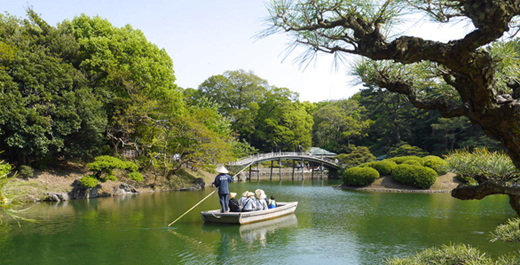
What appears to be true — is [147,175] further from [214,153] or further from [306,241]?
[306,241]

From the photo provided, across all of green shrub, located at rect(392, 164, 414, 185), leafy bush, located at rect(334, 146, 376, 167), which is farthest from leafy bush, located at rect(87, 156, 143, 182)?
leafy bush, located at rect(334, 146, 376, 167)

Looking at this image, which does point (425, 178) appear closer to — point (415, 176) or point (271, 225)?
point (415, 176)

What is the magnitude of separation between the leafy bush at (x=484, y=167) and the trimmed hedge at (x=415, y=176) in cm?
1711

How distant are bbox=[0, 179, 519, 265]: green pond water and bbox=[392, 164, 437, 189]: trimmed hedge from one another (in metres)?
5.57

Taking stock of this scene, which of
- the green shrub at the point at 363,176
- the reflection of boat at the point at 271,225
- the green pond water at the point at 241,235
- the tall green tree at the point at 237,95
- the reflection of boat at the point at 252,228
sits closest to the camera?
the green pond water at the point at 241,235

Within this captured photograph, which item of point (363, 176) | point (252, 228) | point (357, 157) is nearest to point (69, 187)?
point (252, 228)

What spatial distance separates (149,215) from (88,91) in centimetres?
900

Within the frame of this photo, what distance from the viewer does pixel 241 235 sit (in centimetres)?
874

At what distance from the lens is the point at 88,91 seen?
56.5 ft

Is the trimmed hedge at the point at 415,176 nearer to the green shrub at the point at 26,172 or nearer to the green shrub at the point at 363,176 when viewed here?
the green shrub at the point at 363,176

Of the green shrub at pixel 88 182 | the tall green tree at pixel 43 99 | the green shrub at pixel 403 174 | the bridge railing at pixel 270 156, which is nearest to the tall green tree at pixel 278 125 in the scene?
the bridge railing at pixel 270 156

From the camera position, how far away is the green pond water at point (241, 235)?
689cm

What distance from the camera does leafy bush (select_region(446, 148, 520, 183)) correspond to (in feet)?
10.7

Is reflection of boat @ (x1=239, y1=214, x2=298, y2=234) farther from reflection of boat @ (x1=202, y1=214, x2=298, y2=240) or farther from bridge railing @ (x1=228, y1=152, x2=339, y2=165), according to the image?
bridge railing @ (x1=228, y1=152, x2=339, y2=165)
